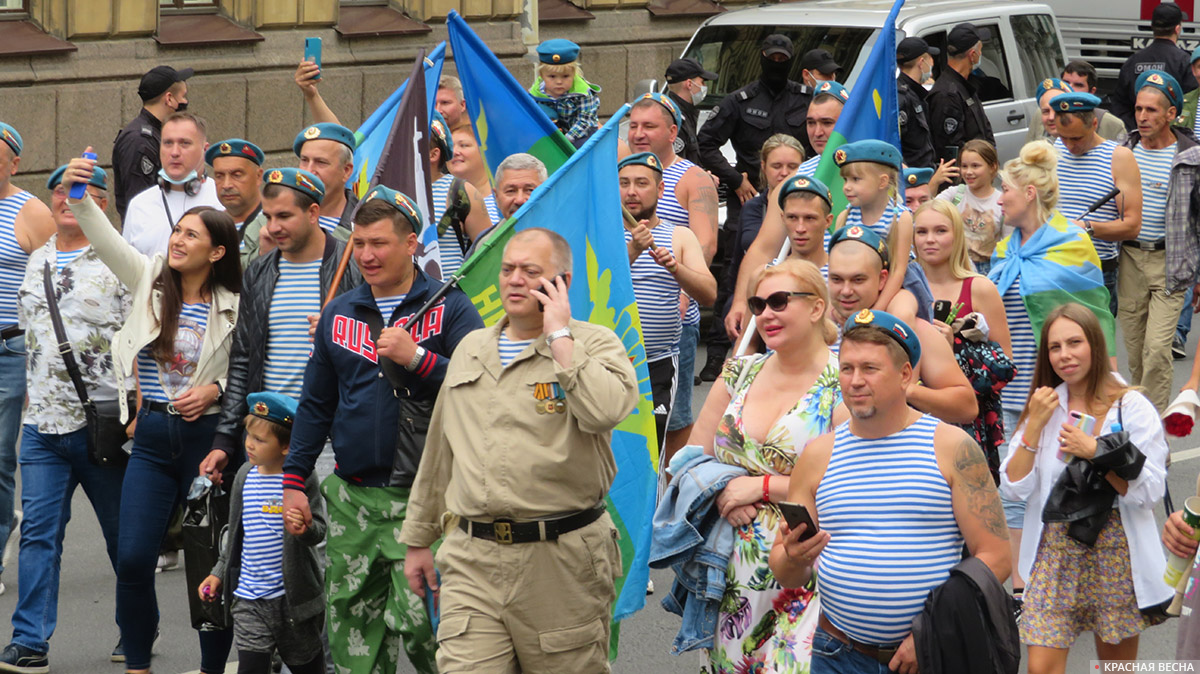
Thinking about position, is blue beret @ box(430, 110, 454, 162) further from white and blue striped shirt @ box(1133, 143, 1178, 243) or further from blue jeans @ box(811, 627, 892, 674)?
white and blue striped shirt @ box(1133, 143, 1178, 243)

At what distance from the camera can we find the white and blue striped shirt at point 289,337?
6375mm

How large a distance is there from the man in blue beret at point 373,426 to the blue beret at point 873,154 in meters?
2.23

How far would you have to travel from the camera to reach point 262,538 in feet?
20.1

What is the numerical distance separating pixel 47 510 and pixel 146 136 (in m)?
4.35

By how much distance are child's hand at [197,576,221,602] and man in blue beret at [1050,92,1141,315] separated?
5864 millimetres

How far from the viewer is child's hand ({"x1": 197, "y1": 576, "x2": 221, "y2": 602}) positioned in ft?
20.2

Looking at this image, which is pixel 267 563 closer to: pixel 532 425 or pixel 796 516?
pixel 532 425

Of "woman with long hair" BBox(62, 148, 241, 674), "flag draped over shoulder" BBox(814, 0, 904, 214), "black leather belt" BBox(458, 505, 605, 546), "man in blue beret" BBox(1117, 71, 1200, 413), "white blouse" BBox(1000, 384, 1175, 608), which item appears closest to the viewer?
"black leather belt" BBox(458, 505, 605, 546)

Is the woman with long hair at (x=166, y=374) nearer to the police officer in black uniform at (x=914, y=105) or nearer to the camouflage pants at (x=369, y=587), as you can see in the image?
the camouflage pants at (x=369, y=587)

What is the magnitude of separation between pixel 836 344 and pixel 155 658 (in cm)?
326

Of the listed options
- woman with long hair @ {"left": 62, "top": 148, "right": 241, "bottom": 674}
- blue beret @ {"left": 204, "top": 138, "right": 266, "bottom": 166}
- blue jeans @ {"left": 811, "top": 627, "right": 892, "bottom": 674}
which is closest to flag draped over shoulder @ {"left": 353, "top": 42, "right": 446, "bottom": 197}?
blue beret @ {"left": 204, "top": 138, "right": 266, "bottom": 166}

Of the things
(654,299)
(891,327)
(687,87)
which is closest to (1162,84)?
(687,87)

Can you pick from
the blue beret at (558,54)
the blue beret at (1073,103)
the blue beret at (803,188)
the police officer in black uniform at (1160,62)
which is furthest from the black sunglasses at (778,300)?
the police officer in black uniform at (1160,62)

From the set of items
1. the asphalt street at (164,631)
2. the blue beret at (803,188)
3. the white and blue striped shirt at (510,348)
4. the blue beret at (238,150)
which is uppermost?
the blue beret at (238,150)
